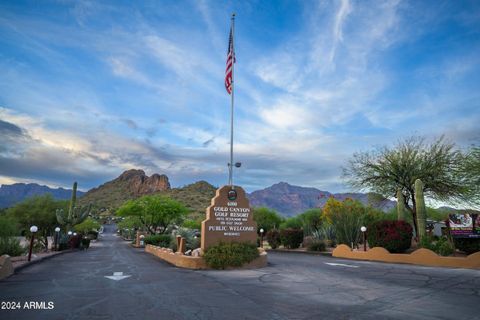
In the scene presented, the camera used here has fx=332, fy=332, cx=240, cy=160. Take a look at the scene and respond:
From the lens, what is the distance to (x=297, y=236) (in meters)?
30.3

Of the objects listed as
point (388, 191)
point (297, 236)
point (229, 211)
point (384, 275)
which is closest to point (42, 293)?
point (229, 211)

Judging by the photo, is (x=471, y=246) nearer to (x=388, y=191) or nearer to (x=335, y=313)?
(x=388, y=191)

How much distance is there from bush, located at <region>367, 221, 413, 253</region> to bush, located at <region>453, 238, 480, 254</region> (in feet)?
8.13

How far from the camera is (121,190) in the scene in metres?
183

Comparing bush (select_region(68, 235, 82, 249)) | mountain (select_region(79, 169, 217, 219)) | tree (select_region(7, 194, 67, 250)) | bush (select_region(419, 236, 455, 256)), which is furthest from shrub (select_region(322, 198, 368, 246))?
mountain (select_region(79, 169, 217, 219))

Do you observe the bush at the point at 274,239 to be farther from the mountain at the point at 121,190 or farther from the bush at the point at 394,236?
the mountain at the point at 121,190

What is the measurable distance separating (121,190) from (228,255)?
181014mm

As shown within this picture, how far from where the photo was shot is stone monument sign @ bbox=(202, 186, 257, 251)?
15.4m

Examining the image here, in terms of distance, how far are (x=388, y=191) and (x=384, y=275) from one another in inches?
687

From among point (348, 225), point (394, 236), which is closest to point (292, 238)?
point (348, 225)

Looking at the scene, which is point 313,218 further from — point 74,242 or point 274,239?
point 74,242

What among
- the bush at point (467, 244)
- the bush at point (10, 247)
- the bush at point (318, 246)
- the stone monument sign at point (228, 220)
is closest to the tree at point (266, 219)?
the bush at point (318, 246)

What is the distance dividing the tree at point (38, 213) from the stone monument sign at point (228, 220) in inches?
1262

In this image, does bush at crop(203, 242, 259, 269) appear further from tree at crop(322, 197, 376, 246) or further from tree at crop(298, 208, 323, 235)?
tree at crop(298, 208, 323, 235)
